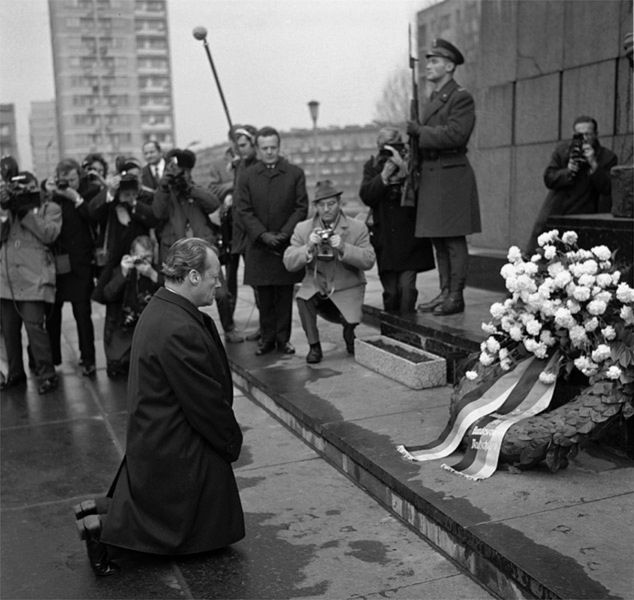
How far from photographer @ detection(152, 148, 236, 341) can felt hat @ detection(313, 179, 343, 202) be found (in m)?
1.25

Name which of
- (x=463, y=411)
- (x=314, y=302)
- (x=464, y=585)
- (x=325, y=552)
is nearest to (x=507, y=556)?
(x=464, y=585)

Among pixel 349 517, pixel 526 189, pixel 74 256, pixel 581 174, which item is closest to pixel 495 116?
pixel 526 189

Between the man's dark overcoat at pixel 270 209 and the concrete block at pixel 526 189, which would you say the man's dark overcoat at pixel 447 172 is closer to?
the man's dark overcoat at pixel 270 209

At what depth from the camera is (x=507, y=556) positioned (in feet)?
11.0

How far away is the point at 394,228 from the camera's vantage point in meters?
7.17

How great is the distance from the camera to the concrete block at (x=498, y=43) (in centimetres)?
962

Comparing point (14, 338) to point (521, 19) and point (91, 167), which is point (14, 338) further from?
point (521, 19)

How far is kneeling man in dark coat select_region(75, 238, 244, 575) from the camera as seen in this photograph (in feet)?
11.7

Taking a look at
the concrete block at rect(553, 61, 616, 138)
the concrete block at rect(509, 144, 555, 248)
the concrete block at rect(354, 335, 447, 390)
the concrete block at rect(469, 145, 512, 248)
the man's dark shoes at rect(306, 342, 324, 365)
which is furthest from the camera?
the concrete block at rect(469, 145, 512, 248)

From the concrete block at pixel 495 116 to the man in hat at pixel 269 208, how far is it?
11.3 feet

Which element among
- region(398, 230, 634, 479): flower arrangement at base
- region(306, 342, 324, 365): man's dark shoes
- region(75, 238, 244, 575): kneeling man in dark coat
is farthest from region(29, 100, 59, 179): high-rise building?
region(75, 238, 244, 575): kneeling man in dark coat

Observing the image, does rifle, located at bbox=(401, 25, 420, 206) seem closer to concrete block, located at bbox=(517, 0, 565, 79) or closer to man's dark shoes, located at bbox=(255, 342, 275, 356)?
man's dark shoes, located at bbox=(255, 342, 275, 356)

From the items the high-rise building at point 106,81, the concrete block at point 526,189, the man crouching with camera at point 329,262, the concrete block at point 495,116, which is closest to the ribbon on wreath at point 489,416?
the man crouching with camera at point 329,262

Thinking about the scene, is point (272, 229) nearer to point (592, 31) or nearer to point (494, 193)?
point (494, 193)
